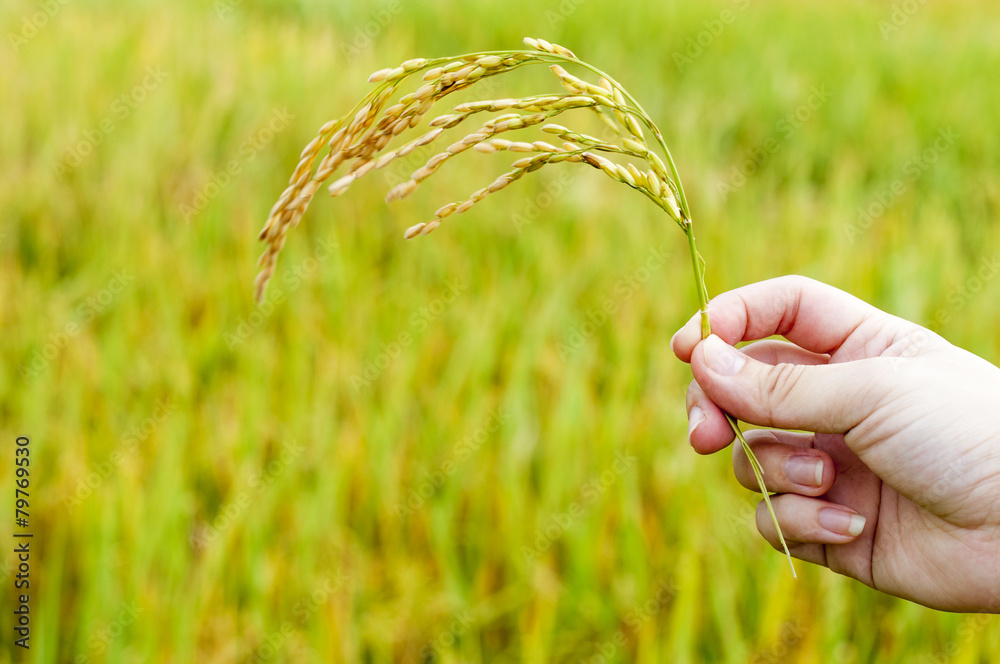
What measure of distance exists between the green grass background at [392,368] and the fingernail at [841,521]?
17.9 inches

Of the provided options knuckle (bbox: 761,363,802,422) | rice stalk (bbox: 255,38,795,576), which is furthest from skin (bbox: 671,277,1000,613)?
rice stalk (bbox: 255,38,795,576)

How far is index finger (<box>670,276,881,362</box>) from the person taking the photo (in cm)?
99

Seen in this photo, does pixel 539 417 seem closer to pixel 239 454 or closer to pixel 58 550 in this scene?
pixel 239 454

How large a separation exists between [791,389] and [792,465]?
0.15 meters

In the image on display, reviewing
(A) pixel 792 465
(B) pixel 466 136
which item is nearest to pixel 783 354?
(A) pixel 792 465

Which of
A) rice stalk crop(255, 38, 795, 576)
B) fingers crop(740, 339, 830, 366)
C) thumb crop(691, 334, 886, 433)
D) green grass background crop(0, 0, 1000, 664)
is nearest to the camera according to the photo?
rice stalk crop(255, 38, 795, 576)

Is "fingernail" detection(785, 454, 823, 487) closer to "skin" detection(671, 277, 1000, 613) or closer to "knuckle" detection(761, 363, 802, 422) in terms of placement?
"skin" detection(671, 277, 1000, 613)

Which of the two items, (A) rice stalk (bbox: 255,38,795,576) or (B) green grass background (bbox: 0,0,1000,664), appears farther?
(B) green grass background (bbox: 0,0,1000,664)

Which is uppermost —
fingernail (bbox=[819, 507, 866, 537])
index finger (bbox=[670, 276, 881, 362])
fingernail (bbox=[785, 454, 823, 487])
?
index finger (bbox=[670, 276, 881, 362])

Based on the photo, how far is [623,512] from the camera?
1.50 meters

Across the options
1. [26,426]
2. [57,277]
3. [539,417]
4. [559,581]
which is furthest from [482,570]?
[57,277]

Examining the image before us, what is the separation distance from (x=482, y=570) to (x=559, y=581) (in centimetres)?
16

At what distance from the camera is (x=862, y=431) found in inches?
33.4

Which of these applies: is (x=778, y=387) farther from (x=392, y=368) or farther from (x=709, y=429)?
(x=392, y=368)
